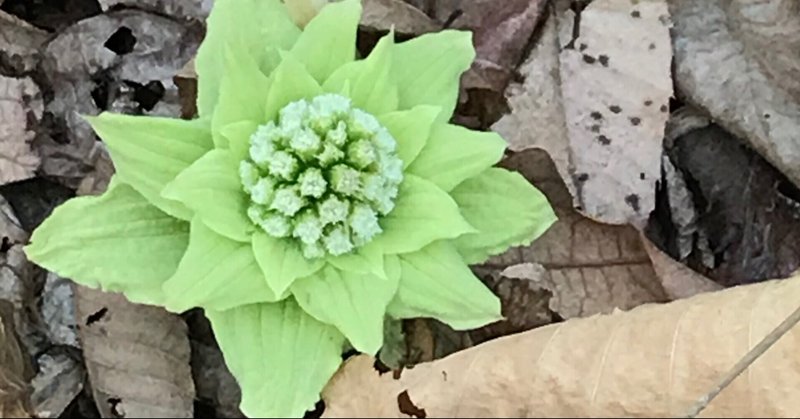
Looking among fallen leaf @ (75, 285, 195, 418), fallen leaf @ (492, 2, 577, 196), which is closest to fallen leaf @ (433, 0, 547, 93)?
fallen leaf @ (492, 2, 577, 196)

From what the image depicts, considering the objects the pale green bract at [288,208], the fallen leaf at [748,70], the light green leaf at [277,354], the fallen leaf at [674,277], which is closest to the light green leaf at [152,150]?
the pale green bract at [288,208]

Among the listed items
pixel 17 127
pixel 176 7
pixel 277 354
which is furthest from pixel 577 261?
pixel 17 127

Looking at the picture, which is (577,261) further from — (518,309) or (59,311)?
(59,311)

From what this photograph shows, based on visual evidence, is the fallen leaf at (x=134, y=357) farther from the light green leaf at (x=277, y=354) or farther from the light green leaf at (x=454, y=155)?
the light green leaf at (x=454, y=155)

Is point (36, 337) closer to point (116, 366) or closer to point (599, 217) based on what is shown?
point (116, 366)

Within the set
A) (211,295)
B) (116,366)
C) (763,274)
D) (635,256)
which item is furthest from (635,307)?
(116,366)

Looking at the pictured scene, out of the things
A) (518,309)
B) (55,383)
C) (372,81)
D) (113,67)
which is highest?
(372,81)
